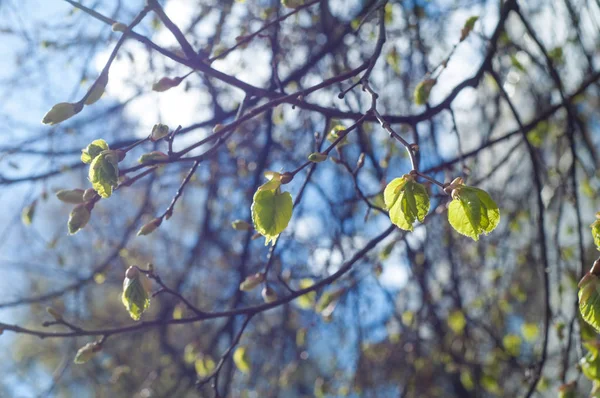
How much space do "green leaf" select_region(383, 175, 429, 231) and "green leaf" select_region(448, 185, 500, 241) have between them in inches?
2.0

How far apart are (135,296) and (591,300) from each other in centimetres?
93

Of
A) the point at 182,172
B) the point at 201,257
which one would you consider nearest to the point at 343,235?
the point at 182,172

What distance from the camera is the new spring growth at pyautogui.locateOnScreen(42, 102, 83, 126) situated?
125cm

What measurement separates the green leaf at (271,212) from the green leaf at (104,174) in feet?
0.92

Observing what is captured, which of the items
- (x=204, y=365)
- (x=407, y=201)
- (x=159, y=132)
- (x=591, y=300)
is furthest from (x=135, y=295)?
(x=204, y=365)

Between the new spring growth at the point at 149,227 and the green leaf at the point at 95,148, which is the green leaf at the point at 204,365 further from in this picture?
the green leaf at the point at 95,148

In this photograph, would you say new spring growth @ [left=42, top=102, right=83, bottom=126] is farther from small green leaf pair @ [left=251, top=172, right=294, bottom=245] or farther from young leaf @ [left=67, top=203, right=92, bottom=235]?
small green leaf pair @ [left=251, top=172, right=294, bottom=245]

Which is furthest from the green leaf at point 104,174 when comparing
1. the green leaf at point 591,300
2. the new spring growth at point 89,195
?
the green leaf at point 591,300

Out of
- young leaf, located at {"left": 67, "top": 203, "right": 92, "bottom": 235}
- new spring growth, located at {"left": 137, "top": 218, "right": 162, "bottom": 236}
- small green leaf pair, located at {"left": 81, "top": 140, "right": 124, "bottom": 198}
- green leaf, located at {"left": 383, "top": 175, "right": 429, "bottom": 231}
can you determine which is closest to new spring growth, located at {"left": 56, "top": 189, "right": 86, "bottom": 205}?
young leaf, located at {"left": 67, "top": 203, "right": 92, "bottom": 235}

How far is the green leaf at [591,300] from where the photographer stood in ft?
3.63

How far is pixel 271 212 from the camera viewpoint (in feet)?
3.59

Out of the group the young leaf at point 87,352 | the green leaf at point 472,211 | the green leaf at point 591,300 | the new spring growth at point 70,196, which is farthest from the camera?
the young leaf at point 87,352

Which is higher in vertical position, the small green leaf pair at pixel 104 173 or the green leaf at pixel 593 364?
the small green leaf pair at pixel 104 173

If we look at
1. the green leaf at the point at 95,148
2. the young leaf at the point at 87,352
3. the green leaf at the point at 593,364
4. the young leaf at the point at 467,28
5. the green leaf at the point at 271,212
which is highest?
the young leaf at the point at 467,28
